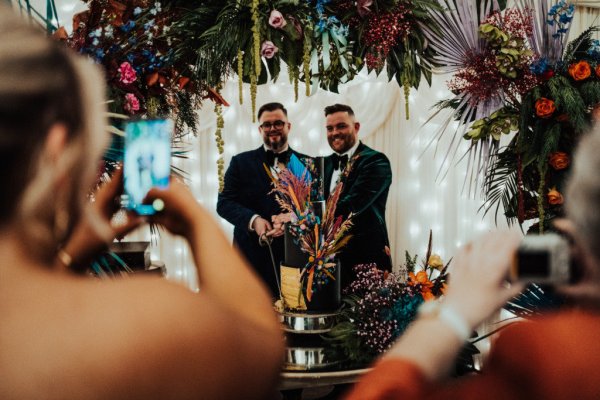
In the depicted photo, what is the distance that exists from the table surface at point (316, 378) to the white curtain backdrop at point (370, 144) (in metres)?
3.53

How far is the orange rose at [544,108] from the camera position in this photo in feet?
6.67

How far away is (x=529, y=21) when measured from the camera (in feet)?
7.04

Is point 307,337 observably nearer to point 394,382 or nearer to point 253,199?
point 394,382

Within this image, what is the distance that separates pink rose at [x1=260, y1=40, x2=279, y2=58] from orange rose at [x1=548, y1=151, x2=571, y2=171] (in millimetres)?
1064

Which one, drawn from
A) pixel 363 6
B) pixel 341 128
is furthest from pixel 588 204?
pixel 341 128

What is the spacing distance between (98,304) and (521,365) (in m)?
0.45

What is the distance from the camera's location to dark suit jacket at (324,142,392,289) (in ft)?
12.5

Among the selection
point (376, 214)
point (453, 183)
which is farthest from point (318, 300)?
point (453, 183)

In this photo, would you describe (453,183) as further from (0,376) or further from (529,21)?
(0,376)

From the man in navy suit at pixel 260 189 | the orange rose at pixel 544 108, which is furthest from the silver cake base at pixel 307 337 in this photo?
the man in navy suit at pixel 260 189

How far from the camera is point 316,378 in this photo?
193cm

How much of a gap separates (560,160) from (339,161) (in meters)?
1.98

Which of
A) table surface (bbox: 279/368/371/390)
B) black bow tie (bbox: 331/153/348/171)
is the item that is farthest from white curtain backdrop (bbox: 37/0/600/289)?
table surface (bbox: 279/368/371/390)

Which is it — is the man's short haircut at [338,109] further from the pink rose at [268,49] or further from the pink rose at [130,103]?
the pink rose at [130,103]
